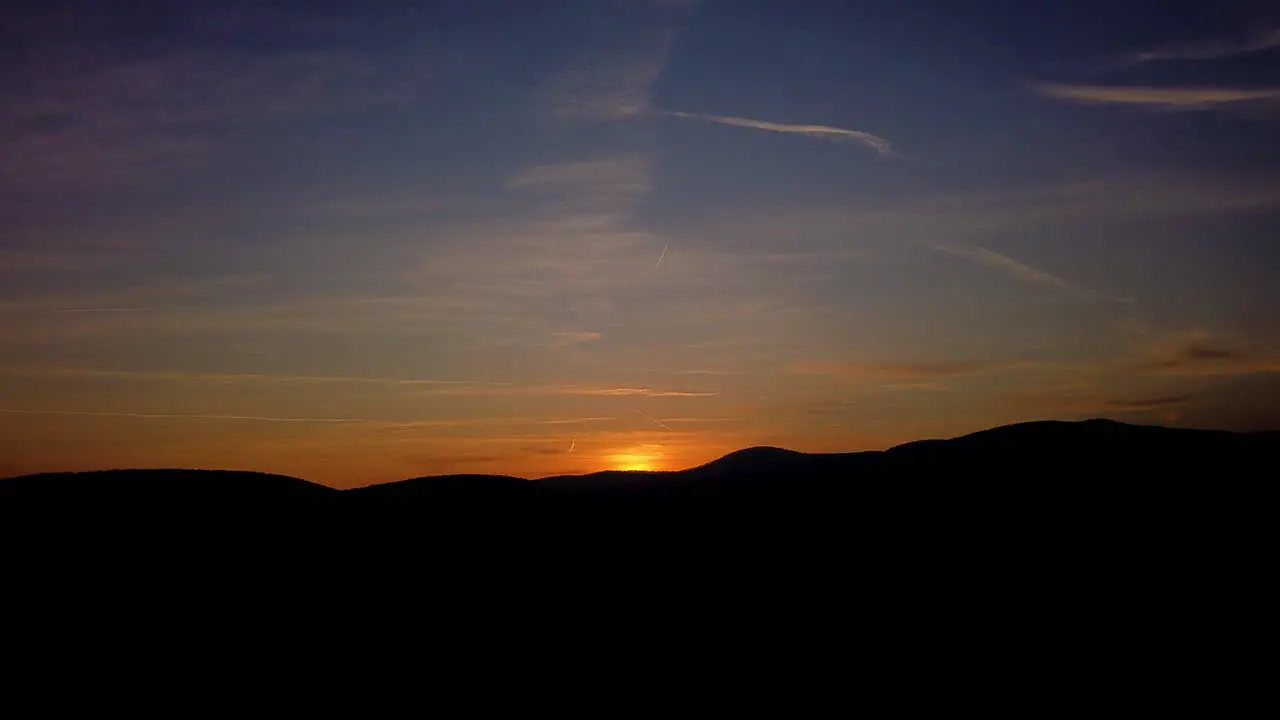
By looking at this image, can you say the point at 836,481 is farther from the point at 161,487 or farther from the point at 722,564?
the point at 161,487

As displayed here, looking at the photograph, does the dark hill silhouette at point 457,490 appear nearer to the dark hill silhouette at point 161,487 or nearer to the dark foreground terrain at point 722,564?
the dark foreground terrain at point 722,564

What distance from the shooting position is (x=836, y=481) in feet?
195

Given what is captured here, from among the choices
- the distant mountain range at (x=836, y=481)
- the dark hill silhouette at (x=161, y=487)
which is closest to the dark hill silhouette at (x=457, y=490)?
the distant mountain range at (x=836, y=481)

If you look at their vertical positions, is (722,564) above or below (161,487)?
below

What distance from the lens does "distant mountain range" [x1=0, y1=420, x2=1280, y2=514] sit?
48594mm

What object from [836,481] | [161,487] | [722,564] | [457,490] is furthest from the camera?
[836,481]

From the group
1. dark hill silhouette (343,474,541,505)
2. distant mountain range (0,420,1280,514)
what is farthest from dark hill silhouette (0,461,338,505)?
dark hill silhouette (343,474,541,505)

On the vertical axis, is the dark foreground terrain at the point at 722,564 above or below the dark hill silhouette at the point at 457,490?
below

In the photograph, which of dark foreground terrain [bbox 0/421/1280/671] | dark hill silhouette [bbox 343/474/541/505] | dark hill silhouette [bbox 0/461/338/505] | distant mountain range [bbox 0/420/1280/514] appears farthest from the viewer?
dark hill silhouette [bbox 343/474/541/505]

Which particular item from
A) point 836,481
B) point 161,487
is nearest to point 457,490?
point 161,487

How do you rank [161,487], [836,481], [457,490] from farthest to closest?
[836,481] < [457,490] < [161,487]

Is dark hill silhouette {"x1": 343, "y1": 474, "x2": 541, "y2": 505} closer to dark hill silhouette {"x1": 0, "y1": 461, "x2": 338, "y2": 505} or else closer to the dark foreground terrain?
the dark foreground terrain

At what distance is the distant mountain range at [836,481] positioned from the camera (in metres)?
48.6

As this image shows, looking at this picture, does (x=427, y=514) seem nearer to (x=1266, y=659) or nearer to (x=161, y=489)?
(x=161, y=489)
